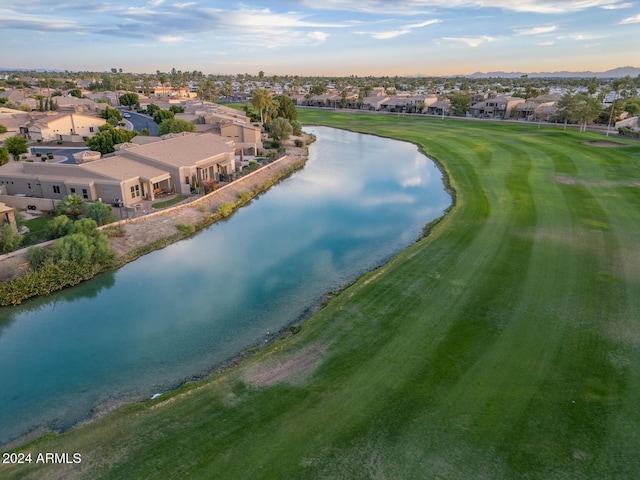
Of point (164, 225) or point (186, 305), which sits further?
point (164, 225)

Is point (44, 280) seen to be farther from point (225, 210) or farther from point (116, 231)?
point (225, 210)

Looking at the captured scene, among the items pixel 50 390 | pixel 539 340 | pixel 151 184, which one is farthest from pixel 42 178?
pixel 539 340

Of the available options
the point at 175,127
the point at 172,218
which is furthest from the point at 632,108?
the point at 172,218

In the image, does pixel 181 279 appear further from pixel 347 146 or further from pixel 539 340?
pixel 347 146

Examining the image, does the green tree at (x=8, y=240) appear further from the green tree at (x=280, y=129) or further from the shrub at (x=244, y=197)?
the green tree at (x=280, y=129)

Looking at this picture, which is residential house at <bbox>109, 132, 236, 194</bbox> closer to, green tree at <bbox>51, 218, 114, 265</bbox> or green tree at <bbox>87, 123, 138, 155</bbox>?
green tree at <bbox>87, 123, 138, 155</bbox>

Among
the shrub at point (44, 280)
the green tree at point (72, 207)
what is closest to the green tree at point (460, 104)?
the green tree at point (72, 207)
